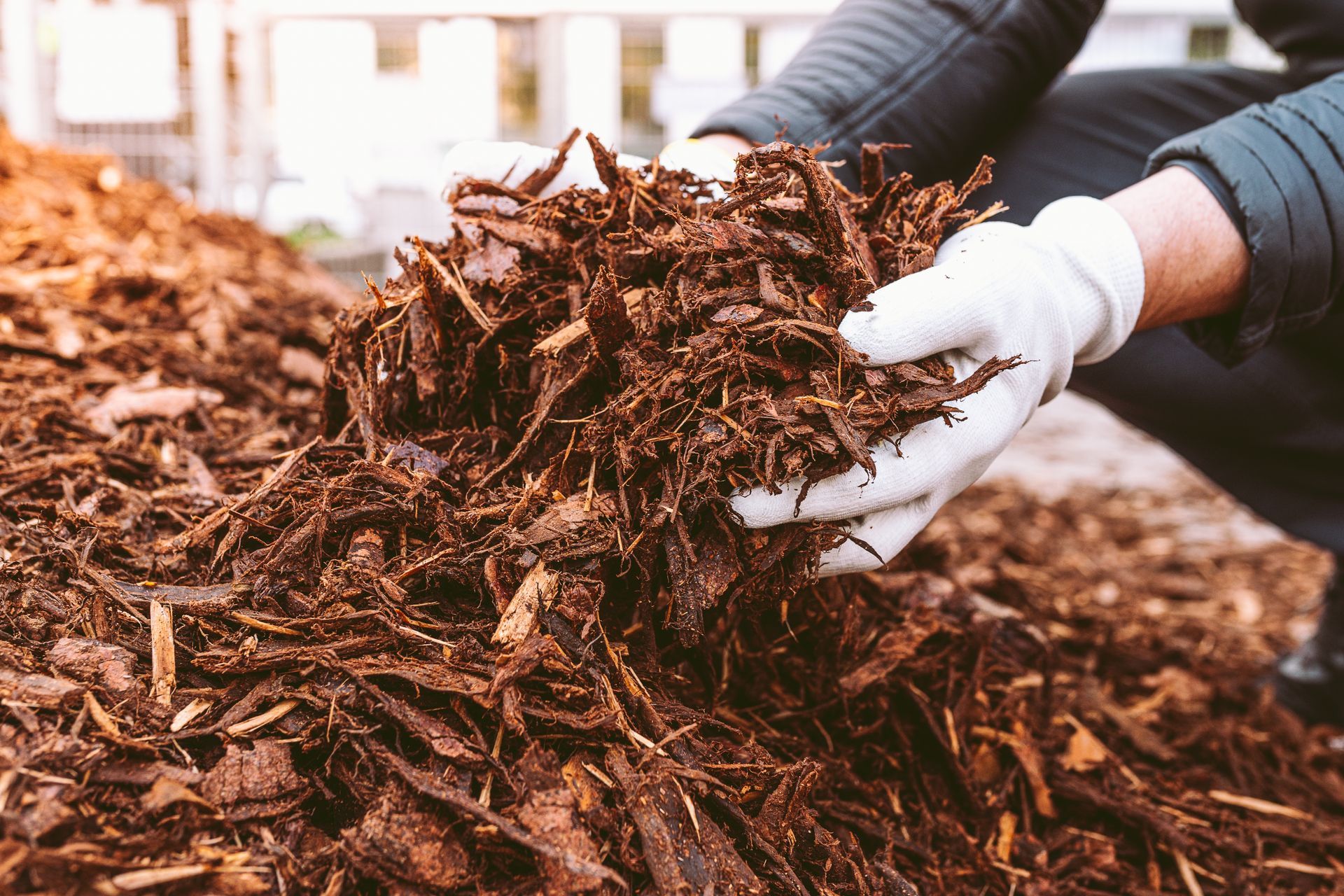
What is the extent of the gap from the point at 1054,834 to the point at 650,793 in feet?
2.80

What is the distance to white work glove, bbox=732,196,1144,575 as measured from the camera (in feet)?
3.67

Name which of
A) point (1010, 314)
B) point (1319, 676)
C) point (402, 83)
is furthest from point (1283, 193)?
point (402, 83)

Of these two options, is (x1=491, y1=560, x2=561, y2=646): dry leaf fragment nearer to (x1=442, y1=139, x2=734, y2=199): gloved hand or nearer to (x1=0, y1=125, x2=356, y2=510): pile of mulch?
(x1=0, y1=125, x2=356, y2=510): pile of mulch

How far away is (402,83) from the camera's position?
748cm

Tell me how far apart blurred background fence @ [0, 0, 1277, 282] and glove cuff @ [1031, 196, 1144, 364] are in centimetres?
505

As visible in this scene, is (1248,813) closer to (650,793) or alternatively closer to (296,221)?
(650,793)

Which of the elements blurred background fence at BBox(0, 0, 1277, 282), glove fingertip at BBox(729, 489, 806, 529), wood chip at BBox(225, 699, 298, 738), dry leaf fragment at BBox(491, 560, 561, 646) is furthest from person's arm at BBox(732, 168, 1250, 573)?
blurred background fence at BBox(0, 0, 1277, 282)

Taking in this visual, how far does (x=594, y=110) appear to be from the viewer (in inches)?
277

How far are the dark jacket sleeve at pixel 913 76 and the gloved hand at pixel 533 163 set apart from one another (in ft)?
0.80

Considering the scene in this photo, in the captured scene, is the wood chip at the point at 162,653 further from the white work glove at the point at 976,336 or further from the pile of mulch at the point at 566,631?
the white work glove at the point at 976,336

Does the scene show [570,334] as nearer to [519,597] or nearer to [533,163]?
[519,597]

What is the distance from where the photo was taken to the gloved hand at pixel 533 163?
1.64 meters

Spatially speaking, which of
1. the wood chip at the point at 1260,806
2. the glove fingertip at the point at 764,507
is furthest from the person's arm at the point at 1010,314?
the wood chip at the point at 1260,806

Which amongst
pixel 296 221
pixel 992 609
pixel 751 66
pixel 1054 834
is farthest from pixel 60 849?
pixel 296 221
